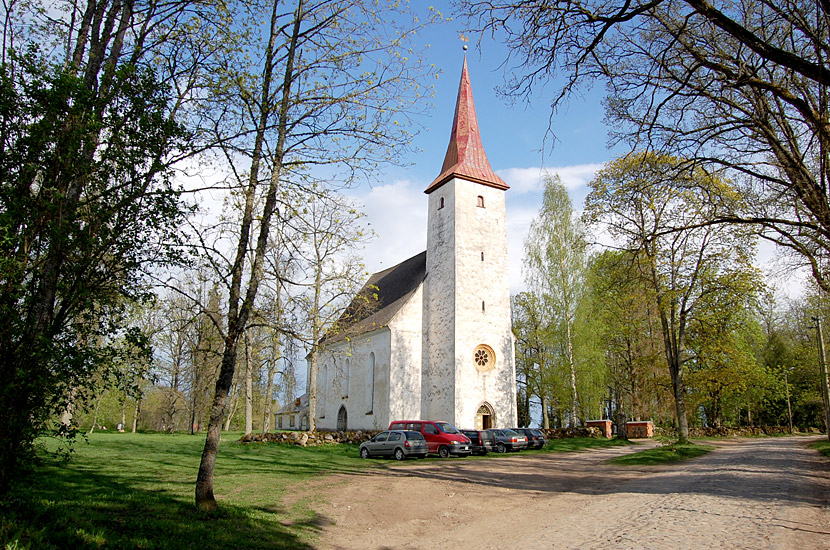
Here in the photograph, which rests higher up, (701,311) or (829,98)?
(829,98)

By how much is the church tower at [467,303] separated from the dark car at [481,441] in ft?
7.52

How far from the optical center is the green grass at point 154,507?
5.60m

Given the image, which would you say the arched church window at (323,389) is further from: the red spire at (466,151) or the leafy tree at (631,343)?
the leafy tree at (631,343)

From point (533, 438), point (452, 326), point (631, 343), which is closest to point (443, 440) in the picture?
point (533, 438)

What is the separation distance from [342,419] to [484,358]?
12282 mm

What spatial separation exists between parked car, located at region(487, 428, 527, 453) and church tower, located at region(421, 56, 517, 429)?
232 cm

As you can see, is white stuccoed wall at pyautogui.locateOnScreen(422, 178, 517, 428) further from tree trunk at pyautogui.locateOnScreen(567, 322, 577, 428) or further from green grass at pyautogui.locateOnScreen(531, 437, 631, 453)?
tree trunk at pyautogui.locateOnScreen(567, 322, 577, 428)

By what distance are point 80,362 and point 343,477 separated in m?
9.84

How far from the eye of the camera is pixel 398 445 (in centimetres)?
1988

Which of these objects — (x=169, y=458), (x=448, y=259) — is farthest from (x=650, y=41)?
(x=448, y=259)

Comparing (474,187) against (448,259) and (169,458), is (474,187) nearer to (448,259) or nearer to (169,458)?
(448,259)

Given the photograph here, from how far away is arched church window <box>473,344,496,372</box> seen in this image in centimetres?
2783

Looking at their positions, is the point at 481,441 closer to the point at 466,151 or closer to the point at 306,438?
the point at 306,438

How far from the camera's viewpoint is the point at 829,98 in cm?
944
